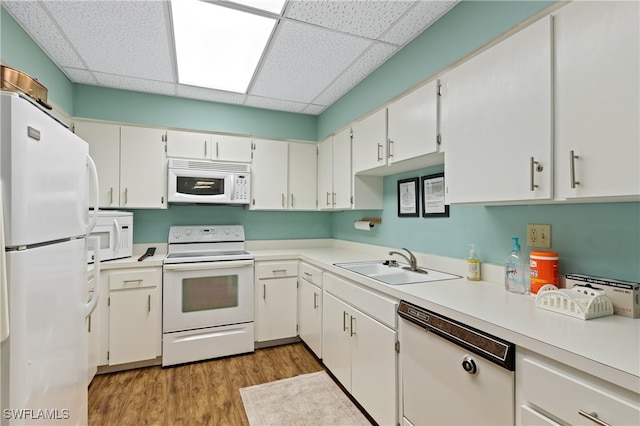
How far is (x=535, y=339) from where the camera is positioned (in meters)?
0.91

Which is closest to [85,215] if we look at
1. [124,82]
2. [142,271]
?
[142,271]

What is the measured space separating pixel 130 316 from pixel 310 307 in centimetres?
152

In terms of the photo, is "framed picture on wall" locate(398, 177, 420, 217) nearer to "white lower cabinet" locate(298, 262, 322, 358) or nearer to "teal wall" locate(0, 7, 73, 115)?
"white lower cabinet" locate(298, 262, 322, 358)

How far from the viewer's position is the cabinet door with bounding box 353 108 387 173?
2203 mm

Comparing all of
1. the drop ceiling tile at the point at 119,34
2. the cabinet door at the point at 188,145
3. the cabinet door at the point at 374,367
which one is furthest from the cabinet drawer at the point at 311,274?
the drop ceiling tile at the point at 119,34

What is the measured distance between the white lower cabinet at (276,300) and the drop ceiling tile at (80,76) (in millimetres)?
2251

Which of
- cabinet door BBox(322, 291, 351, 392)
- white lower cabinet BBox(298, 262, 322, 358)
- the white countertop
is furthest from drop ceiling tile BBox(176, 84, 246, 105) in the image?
the white countertop

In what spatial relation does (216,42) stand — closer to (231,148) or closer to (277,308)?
(231,148)

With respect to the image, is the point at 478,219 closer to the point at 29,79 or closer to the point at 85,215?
the point at 85,215

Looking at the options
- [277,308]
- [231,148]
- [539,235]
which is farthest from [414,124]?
[277,308]

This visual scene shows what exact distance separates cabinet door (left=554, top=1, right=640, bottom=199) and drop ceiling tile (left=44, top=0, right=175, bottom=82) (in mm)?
2042

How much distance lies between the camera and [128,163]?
2793 mm

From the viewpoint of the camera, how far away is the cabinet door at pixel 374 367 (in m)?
1.57

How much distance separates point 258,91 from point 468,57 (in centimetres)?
199
